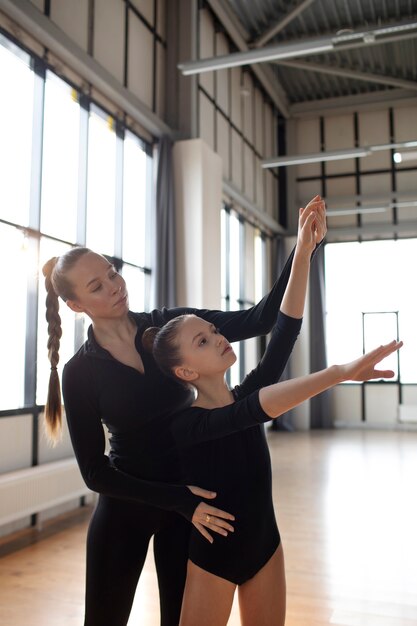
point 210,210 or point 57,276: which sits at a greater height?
point 210,210

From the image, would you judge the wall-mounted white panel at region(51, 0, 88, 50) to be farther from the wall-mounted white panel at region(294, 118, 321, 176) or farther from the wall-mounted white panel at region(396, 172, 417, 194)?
the wall-mounted white panel at region(396, 172, 417, 194)

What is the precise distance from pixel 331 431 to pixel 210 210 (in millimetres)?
5714

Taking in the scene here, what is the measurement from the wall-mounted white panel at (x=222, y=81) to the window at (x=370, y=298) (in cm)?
431

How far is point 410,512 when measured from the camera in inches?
194

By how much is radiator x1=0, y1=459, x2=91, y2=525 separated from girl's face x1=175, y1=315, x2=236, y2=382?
10.3 ft

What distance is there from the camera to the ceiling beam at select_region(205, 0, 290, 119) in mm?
8391

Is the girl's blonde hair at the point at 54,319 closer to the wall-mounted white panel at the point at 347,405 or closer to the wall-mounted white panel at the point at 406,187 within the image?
the wall-mounted white panel at the point at 347,405

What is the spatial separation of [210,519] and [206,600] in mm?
199

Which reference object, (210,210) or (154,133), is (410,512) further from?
(154,133)

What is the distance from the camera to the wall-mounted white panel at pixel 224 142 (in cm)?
883

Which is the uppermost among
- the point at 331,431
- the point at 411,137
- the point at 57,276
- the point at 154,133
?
the point at 411,137

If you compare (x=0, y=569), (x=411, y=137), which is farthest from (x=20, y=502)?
(x=411, y=137)

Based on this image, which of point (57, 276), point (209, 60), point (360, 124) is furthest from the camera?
point (360, 124)

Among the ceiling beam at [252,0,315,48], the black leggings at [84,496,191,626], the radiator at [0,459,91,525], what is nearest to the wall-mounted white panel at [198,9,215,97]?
the ceiling beam at [252,0,315,48]
